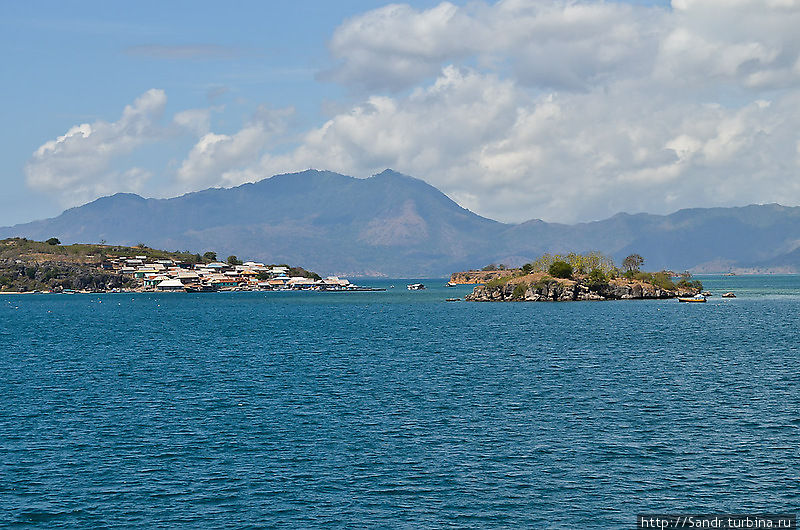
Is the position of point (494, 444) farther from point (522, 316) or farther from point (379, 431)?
point (522, 316)

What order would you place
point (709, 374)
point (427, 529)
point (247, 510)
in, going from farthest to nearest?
point (709, 374) < point (247, 510) < point (427, 529)

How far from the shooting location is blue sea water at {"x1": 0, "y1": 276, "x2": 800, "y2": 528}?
3834 centimetres

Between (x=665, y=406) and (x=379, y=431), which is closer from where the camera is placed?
(x=379, y=431)

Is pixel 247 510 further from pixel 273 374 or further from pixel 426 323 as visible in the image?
pixel 426 323

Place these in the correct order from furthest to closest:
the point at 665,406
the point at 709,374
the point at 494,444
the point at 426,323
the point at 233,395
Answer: the point at 426,323
the point at 709,374
the point at 233,395
the point at 665,406
the point at 494,444

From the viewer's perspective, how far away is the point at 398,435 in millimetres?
52000

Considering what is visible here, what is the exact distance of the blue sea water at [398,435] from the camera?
126 ft

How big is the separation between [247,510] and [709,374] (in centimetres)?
5380

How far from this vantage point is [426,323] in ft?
522

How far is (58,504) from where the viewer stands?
39.0 meters

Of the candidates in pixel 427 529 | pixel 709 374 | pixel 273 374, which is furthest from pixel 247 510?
pixel 709 374

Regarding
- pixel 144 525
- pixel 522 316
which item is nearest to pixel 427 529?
pixel 144 525

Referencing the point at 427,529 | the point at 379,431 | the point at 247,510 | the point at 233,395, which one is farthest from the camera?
the point at 233,395

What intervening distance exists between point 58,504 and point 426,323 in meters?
122
